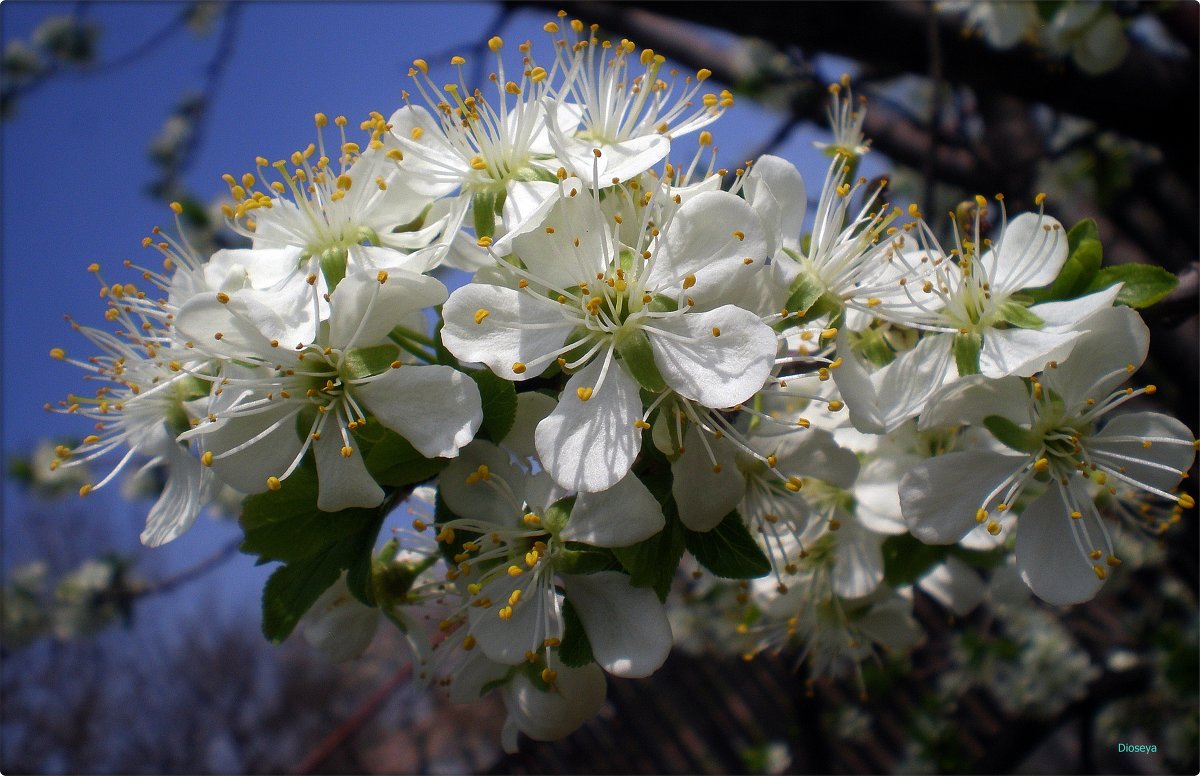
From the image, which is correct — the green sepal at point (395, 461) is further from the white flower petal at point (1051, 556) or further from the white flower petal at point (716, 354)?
the white flower petal at point (1051, 556)

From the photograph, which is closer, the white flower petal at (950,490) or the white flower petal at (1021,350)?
the white flower petal at (1021,350)

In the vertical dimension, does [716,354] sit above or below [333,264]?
below

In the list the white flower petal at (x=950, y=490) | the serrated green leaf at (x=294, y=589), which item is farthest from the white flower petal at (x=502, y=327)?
the white flower petal at (x=950, y=490)

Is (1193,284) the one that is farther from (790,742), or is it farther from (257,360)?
(790,742)

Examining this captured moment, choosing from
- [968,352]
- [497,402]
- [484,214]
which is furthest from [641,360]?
[968,352]

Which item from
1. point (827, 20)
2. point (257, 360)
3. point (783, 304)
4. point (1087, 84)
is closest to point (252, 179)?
point (257, 360)

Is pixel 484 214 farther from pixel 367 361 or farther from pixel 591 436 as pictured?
pixel 591 436

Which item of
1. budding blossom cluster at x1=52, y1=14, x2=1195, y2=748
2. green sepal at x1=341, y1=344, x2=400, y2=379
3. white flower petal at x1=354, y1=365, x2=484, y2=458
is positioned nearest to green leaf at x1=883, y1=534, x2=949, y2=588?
budding blossom cluster at x1=52, y1=14, x2=1195, y2=748
